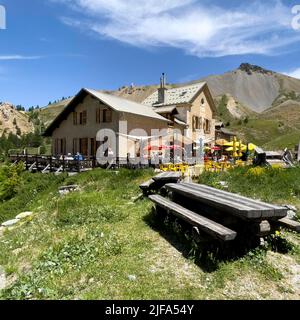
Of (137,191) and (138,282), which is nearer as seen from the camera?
(138,282)

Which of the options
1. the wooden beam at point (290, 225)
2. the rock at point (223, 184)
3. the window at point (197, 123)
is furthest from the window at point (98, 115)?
the wooden beam at point (290, 225)

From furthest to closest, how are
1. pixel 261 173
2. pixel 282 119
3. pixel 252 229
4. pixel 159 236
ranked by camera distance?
1. pixel 282 119
2. pixel 261 173
3. pixel 159 236
4. pixel 252 229

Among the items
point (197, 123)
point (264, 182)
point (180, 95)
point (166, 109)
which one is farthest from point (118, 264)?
point (180, 95)

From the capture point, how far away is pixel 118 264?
5520mm

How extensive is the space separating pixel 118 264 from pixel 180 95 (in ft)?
109

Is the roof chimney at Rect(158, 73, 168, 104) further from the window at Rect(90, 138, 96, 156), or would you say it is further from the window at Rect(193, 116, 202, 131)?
the window at Rect(90, 138, 96, 156)

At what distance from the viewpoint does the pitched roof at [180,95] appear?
3569 centimetres

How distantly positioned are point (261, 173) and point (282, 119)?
101m

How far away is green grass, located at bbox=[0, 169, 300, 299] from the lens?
468cm

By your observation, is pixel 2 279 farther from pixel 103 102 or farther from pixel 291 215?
pixel 103 102

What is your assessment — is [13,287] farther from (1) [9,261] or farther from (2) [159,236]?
(2) [159,236]

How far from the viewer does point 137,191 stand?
1145 centimetres

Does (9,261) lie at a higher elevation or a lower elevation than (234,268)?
lower

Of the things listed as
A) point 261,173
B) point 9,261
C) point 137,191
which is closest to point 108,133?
point 137,191
